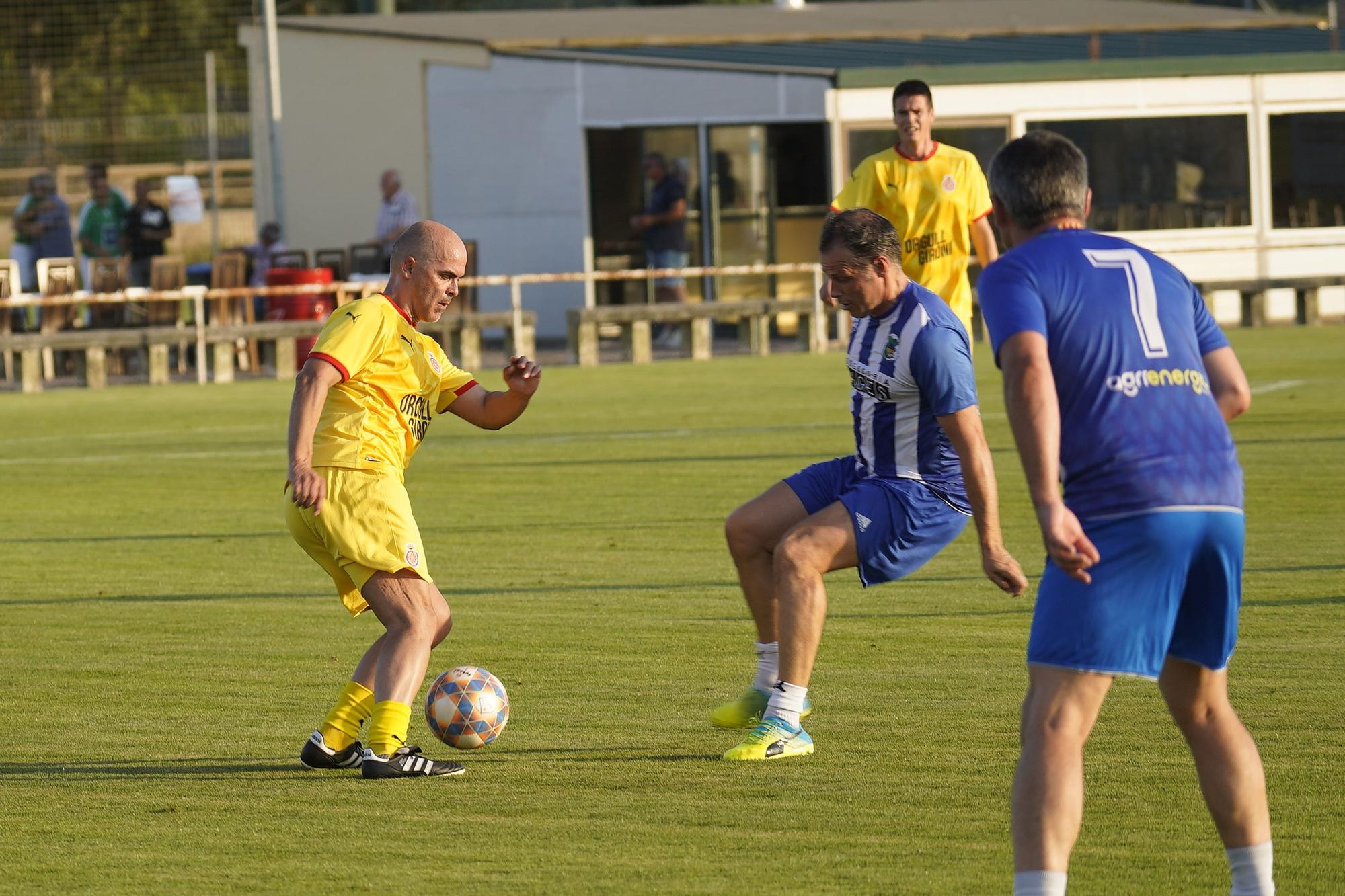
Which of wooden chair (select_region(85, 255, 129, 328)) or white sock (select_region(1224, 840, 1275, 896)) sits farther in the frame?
wooden chair (select_region(85, 255, 129, 328))

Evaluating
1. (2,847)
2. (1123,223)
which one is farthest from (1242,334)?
(2,847)

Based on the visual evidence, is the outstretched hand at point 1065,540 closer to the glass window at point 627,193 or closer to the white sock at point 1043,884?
the white sock at point 1043,884

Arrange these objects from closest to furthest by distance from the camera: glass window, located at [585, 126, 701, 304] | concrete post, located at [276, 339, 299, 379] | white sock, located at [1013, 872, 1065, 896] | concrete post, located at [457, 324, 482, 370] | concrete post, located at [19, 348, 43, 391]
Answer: white sock, located at [1013, 872, 1065, 896] → concrete post, located at [19, 348, 43, 391] → concrete post, located at [276, 339, 299, 379] → concrete post, located at [457, 324, 482, 370] → glass window, located at [585, 126, 701, 304]

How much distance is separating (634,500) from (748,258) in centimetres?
1709

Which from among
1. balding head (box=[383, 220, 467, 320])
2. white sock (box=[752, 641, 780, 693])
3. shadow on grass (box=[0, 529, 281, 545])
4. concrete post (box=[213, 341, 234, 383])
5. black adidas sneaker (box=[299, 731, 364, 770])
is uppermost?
balding head (box=[383, 220, 467, 320])

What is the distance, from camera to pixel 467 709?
20.7 ft

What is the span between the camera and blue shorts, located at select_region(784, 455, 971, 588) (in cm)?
636

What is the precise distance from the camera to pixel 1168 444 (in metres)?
4.16

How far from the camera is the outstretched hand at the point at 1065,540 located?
13.1 ft

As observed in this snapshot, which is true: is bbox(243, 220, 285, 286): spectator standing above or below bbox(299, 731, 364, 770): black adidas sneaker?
above

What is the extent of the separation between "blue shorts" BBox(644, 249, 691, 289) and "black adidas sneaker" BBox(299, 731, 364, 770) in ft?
67.5

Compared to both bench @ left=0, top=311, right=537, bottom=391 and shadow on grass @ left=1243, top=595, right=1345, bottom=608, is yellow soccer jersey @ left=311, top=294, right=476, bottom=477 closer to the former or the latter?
shadow on grass @ left=1243, top=595, right=1345, bottom=608

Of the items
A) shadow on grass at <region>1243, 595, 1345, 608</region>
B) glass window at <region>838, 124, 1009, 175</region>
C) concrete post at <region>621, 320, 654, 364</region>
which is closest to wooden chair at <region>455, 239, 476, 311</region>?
concrete post at <region>621, 320, 654, 364</region>

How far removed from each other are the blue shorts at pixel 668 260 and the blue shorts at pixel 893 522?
20.1m
